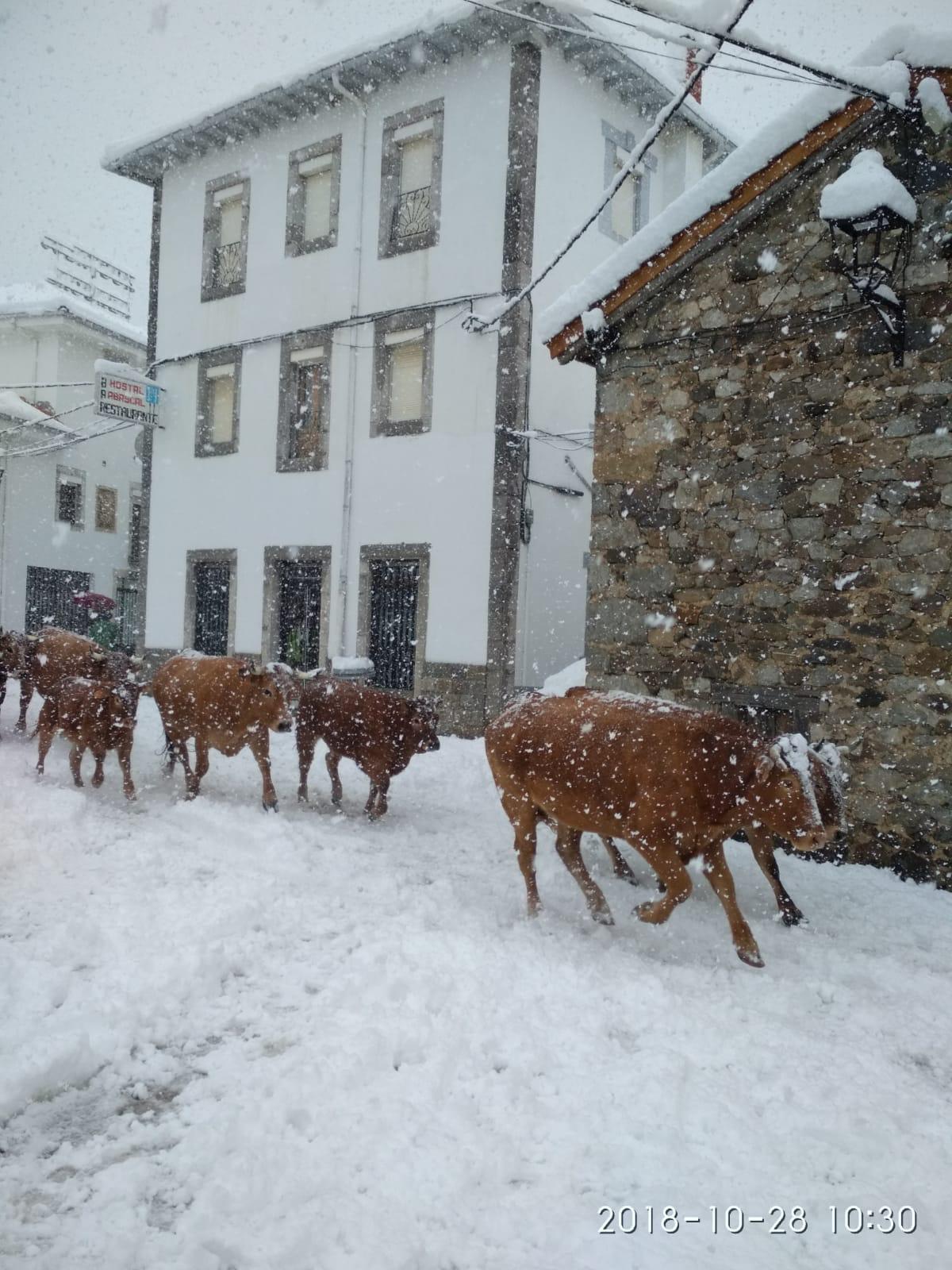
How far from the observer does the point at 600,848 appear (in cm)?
671

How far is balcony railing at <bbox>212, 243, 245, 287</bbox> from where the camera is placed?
15.6 meters

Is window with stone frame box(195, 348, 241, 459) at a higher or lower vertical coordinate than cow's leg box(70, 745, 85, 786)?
higher

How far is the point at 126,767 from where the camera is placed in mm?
7730

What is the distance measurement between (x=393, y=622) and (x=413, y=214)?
6.55m

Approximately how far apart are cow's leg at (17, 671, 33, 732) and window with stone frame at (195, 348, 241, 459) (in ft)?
20.1

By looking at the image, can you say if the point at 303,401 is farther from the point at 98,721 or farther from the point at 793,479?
the point at 793,479

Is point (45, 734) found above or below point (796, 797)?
below

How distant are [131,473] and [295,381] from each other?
15.8 meters

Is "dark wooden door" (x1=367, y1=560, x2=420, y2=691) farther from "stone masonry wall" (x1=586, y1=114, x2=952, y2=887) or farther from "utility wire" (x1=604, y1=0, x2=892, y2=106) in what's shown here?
"utility wire" (x1=604, y1=0, x2=892, y2=106)

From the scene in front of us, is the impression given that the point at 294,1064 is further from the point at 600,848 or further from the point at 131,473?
the point at 131,473

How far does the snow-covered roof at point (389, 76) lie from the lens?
1238 centimetres

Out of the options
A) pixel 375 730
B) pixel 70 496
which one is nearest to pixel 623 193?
pixel 375 730
